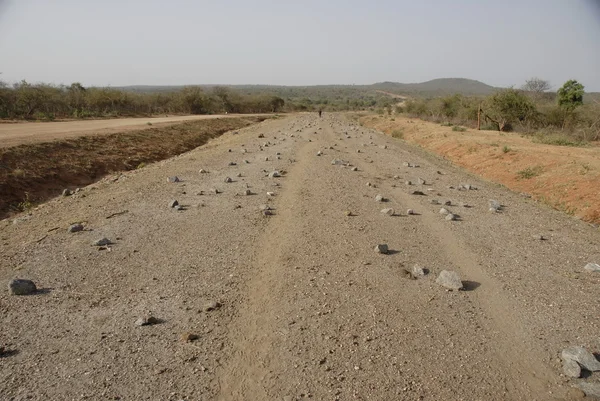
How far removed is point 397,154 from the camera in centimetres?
1598

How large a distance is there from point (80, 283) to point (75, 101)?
40.9 meters

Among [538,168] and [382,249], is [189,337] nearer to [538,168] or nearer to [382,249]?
[382,249]

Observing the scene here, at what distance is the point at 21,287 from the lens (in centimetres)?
436

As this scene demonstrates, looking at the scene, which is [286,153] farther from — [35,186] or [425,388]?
[425,388]

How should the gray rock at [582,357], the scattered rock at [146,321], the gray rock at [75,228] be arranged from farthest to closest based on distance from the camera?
the gray rock at [75,228] → the scattered rock at [146,321] → the gray rock at [582,357]

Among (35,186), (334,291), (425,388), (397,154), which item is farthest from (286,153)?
(425,388)

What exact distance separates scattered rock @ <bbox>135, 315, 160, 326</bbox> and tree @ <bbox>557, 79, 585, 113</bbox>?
33.9 m

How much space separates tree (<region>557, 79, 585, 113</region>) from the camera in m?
29.0

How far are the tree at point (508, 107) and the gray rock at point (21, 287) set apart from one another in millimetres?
30606

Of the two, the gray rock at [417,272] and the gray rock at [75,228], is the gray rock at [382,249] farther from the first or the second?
the gray rock at [75,228]

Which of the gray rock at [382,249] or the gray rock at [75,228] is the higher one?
the gray rock at [75,228]

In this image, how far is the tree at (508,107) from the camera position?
91.7 feet

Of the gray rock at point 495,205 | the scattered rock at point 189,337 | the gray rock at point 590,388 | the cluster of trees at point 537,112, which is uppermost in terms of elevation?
the cluster of trees at point 537,112

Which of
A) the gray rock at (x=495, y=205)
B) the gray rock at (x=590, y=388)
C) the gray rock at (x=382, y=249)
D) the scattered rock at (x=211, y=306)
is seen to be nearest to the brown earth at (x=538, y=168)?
the gray rock at (x=495, y=205)
